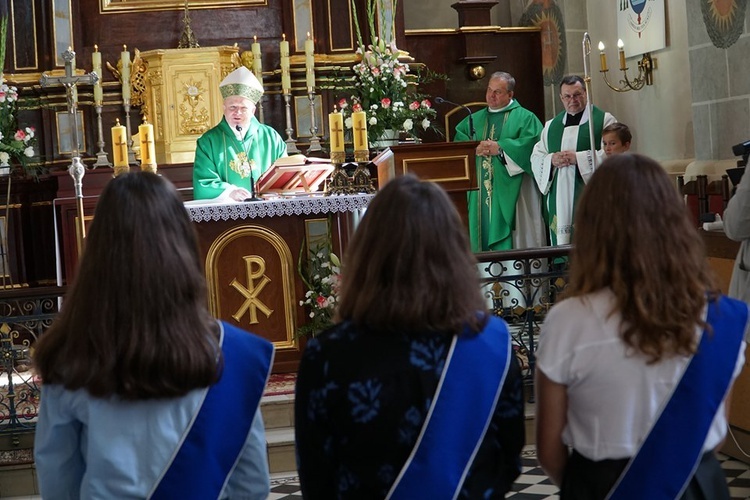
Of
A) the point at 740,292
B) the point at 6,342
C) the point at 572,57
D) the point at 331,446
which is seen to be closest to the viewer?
the point at 331,446

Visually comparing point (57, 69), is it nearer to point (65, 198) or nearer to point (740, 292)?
point (65, 198)

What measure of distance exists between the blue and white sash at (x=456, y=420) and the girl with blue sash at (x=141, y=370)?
0.38m

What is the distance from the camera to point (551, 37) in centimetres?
1142

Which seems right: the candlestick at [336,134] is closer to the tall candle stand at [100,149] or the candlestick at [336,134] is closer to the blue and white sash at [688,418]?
the tall candle stand at [100,149]

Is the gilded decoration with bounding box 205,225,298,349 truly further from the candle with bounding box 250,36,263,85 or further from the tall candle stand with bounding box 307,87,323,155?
the candle with bounding box 250,36,263,85

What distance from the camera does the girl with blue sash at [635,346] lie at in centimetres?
242

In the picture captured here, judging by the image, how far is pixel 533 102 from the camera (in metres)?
11.6

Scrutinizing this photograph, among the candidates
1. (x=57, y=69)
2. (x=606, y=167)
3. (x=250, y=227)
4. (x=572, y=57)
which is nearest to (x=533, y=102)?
(x=572, y=57)

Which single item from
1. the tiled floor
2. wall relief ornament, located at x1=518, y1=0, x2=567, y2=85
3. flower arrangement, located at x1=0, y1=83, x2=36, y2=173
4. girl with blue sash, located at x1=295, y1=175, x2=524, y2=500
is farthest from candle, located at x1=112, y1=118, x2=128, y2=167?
wall relief ornament, located at x1=518, y1=0, x2=567, y2=85

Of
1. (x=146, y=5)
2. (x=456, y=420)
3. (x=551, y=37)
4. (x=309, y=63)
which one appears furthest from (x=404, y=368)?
(x=551, y=37)

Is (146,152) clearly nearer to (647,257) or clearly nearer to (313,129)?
(313,129)

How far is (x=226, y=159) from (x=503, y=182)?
308 centimetres

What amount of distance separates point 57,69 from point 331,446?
309 inches

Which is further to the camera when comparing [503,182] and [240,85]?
[503,182]
